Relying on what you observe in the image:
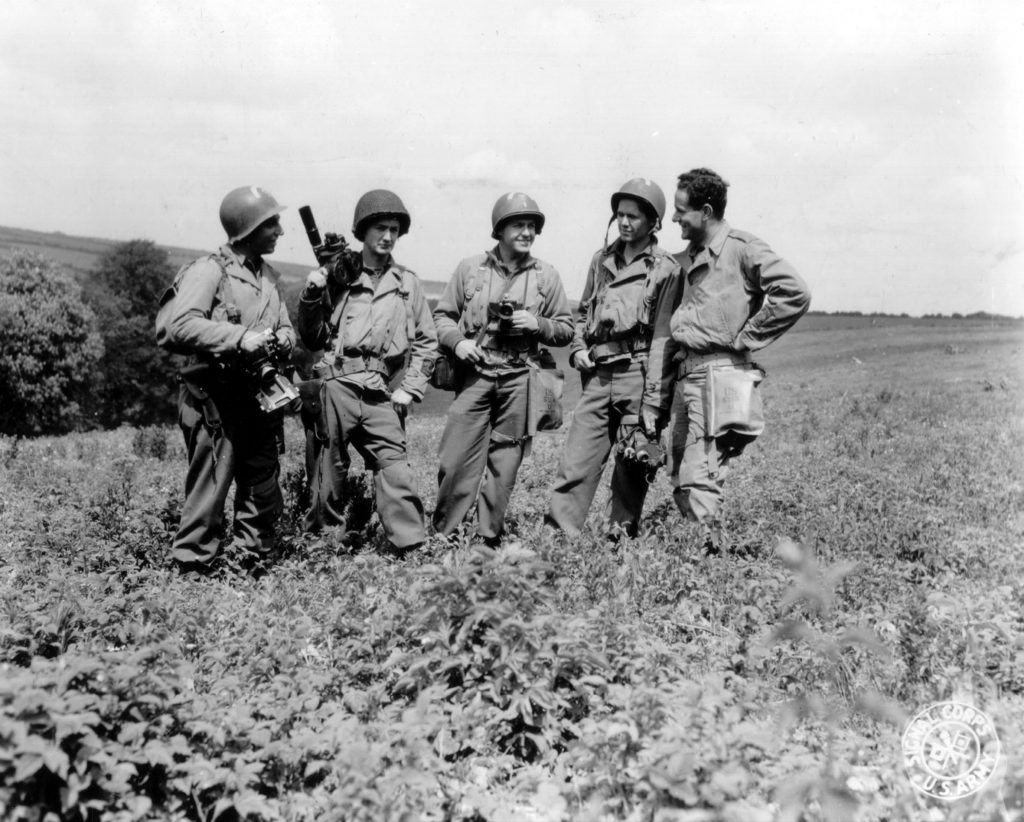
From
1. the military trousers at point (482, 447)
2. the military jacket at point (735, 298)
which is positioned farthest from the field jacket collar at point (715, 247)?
the military trousers at point (482, 447)

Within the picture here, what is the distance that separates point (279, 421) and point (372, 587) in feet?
6.81

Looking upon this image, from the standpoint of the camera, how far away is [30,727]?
293cm

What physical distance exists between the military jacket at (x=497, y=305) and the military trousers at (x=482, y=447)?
0.18 meters

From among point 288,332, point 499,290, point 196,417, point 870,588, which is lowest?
point 870,588

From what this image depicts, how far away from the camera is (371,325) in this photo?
6641 mm

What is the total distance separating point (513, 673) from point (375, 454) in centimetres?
326

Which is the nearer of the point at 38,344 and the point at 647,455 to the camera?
the point at 647,455

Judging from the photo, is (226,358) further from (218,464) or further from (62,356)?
(62,356)

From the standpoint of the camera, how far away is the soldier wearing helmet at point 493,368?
676cm

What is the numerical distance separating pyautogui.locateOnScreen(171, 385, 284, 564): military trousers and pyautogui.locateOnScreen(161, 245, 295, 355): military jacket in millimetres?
442

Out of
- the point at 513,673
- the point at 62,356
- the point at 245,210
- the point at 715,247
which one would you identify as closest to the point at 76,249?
the point at 62,356

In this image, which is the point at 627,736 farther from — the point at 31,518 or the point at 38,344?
the point at 38,344

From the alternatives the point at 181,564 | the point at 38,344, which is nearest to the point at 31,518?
the point at 181,564

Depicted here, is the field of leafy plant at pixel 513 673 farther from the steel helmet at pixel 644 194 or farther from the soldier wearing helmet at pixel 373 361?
the steel helmet at pixel 644 194
